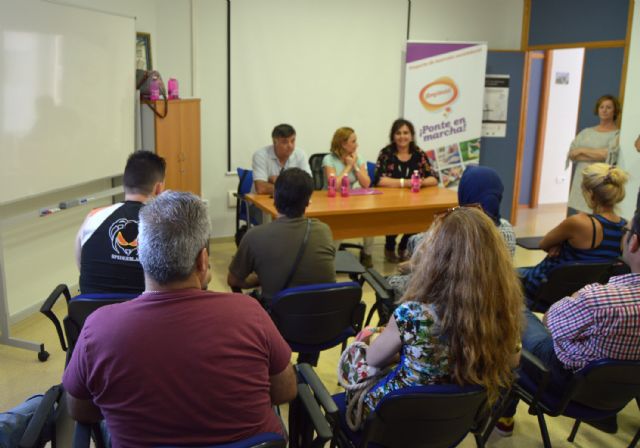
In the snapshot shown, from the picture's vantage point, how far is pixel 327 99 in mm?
6062

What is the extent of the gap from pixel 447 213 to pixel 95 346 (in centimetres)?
102

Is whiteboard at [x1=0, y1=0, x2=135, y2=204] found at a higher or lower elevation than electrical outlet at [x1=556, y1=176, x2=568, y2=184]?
higher

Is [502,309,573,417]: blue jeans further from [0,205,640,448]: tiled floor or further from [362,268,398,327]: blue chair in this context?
[362,268,398,327]: blue chair

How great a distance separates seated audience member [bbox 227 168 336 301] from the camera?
8.64 ft

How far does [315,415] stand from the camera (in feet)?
5.45

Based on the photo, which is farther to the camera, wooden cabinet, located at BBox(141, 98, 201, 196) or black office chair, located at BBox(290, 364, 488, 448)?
wooden cabinet, located at BBox(141, 98, 201, 196)

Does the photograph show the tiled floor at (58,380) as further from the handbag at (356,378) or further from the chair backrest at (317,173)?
the chair backrest at (317,173)

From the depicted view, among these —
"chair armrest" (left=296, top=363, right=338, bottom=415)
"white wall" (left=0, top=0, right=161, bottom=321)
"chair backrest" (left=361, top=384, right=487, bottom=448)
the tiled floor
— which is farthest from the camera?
"white wall" (left=0, top=0, right=161, bottom=321)

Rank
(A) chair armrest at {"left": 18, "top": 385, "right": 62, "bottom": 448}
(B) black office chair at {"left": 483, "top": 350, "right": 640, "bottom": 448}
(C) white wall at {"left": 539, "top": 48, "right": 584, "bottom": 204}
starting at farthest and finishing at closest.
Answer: (C) white wall at {"left": 539, "top": 48, "right": 584, "bottom": 204}, (B) black office chair at {"left": 483, "top": 350, "right": 640, "bottom": 448}, (A) chair armrest at {"left": 18, "top": 385, "right": 62, "bottom": 448}

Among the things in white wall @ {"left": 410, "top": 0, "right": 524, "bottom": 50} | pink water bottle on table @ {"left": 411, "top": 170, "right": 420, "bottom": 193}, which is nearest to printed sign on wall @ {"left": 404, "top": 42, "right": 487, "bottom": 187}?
white wall @ {"left": 410, "top": 0, "right": 524, "bottom": 50}

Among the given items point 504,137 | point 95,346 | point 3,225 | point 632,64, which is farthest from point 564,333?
point 504,137

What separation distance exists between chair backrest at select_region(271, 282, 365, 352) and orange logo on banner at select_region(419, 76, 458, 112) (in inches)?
164

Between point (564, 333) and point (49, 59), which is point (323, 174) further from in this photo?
point (564, 333)

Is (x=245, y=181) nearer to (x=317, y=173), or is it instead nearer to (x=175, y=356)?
(x=317, y=173)
